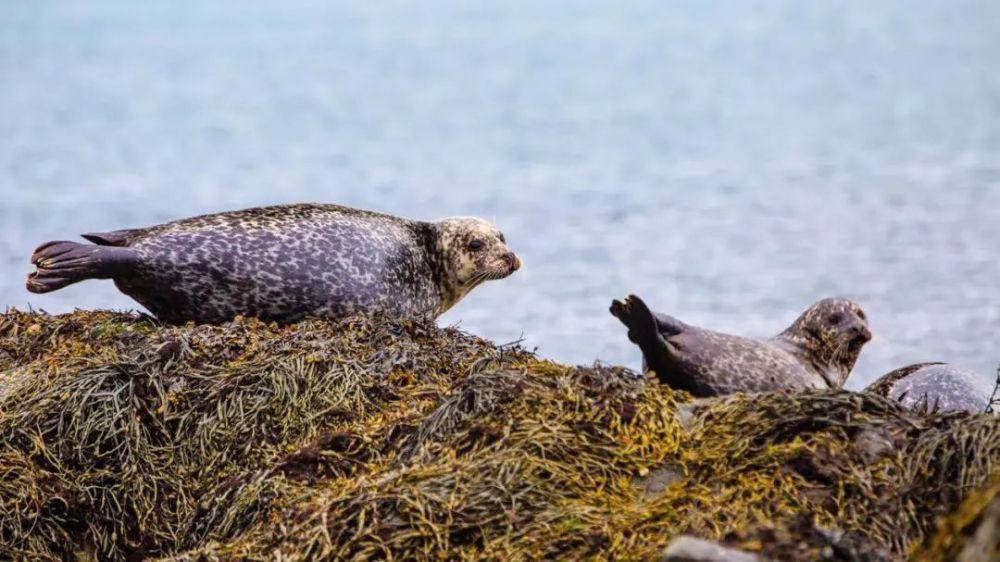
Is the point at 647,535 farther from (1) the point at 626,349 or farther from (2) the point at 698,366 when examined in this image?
(1) the point at 626,349

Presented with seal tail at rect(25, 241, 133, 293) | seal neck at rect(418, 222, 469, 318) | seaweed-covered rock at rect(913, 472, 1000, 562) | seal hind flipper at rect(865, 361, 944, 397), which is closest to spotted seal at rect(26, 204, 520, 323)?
seal tail at rect(25, 241, 133, 293)

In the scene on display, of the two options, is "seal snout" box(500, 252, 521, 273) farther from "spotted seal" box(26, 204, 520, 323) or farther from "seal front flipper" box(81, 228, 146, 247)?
"seal front flipper" box(81, 228, 146, 247)

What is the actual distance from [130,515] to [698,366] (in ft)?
8.29

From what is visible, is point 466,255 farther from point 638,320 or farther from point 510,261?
point 638,320

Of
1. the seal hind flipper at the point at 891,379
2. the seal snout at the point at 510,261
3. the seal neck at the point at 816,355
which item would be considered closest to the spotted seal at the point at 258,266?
the seal snout at the point at 510,261

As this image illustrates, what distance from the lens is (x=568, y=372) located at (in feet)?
19.5

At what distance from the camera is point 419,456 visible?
552 centimetres

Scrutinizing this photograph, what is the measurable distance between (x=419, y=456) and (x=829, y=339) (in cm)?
Result: 310

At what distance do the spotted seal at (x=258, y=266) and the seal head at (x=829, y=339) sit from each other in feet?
6.27

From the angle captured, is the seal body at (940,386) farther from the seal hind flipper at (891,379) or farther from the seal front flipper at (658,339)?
the seal front flipper at (658,339)

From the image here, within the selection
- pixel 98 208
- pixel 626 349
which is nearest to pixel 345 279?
pixel 626 349

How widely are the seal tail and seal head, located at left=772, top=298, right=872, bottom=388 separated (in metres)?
3.25

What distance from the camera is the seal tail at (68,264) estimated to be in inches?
297

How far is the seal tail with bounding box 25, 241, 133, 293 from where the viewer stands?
7.53 m
